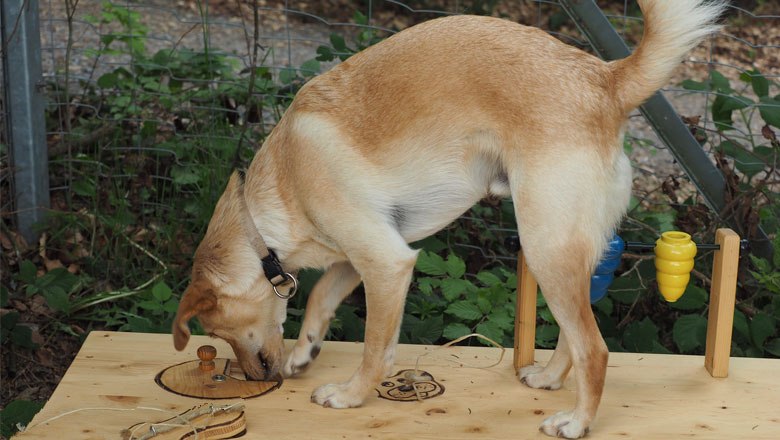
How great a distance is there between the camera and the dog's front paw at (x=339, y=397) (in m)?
3.28

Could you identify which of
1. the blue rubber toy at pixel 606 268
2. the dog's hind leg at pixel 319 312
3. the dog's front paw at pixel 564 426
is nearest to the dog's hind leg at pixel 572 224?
the dog's front paw at pixel 564 426

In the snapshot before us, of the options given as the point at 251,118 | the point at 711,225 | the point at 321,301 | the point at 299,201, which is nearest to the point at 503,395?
the point at 321,301

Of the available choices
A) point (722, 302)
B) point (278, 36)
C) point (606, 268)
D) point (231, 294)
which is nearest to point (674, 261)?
point (606, 268)

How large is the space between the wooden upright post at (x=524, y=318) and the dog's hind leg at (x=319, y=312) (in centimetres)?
58

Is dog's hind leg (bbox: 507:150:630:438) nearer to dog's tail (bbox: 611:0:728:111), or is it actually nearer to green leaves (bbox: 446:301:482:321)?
dog's tail (bbox: 611:0:728:111)

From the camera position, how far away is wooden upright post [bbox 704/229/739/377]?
344 cm

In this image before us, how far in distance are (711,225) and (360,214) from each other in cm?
190

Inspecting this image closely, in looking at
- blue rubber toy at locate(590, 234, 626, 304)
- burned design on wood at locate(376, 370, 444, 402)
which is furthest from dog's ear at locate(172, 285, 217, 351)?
blue rubber toy at locate(590, 234, 626, 304)

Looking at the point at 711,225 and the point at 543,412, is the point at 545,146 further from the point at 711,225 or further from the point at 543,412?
the point at 711,225

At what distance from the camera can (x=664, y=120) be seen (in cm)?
401

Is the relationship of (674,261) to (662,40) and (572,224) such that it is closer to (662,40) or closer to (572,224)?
(572,224)

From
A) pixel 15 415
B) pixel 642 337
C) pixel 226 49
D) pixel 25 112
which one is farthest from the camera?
pixel 226 49

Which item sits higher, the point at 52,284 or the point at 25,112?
the point at 25,112

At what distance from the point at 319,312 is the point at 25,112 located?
2.07 meters
